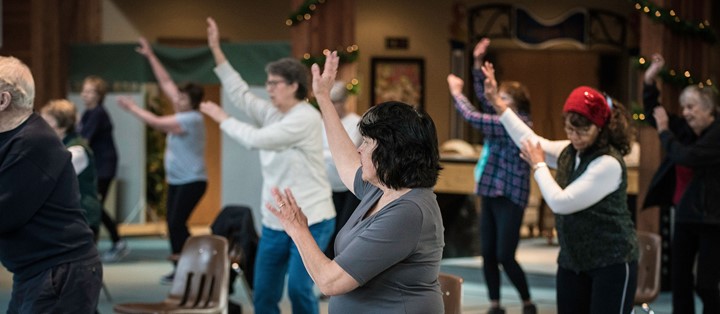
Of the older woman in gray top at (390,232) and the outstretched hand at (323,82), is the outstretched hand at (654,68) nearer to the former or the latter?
the outstretched hand at (323,82)

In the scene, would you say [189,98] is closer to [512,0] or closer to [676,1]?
[676,1]

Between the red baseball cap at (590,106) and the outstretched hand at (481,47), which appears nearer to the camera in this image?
the red baseball cap at (590,106)

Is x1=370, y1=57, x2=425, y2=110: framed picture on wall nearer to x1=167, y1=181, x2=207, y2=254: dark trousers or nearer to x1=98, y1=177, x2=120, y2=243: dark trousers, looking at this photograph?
x1=98, y1=177, x2=120, y2=243: dark trousers

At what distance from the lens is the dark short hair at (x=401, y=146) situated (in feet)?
10.6

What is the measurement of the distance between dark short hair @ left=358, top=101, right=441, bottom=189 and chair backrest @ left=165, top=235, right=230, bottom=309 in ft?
8.94

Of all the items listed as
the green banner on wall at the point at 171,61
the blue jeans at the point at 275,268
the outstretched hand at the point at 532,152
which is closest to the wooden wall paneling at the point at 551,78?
the green banner on wall at the point at 171,61

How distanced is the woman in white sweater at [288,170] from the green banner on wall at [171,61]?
4192mm

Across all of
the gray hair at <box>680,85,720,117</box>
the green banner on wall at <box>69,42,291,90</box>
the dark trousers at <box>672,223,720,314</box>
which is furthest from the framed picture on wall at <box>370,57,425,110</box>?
the dark trousers at <box>672,223,720,314</box>

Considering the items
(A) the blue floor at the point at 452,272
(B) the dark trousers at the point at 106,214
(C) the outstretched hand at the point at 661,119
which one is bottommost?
(A) the blue floor at the point at 452,272

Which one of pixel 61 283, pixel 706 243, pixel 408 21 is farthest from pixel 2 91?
pixel 408 21

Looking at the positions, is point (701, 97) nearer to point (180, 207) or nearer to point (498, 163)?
point (498, 163)

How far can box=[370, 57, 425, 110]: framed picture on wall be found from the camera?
49.6ft

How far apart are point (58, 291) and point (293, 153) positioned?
6.40ft

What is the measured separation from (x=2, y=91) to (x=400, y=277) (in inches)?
61.0
